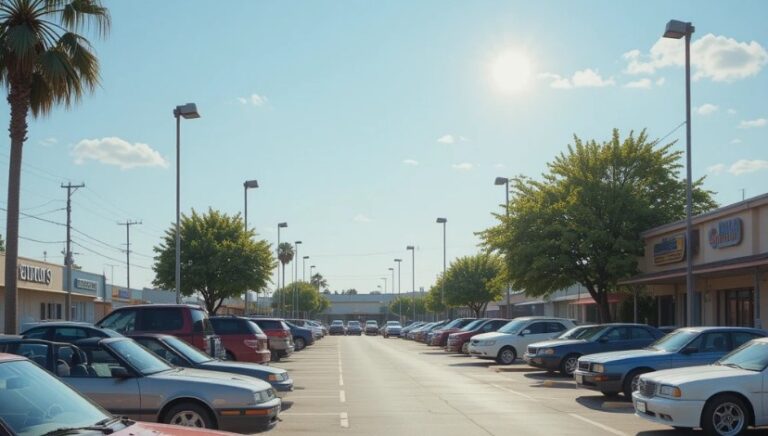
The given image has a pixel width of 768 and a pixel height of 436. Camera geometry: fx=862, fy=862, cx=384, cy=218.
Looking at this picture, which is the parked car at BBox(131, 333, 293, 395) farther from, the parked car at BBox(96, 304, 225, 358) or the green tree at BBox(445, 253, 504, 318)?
the green tree at BBox(445, 253, 504, 318)

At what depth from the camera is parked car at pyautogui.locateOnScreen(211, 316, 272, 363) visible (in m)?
22.3

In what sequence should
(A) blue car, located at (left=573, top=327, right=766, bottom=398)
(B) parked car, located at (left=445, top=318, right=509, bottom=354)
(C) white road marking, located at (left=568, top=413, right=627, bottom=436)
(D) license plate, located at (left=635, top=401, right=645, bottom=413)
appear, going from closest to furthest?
(D) license plate, located at (left=635, top=401, right=645, bottom=413) < (C) white road marking, located at (left=568, top=413, right=627, bottom=436) < (A) blue car, located at (left=573, top=327, right=766, bottom=398) < (B) parked car, located at (left=445, top=318, right=509, bottom=354)

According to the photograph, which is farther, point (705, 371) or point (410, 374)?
point (410, 374)

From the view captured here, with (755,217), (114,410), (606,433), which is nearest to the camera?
(114,410)

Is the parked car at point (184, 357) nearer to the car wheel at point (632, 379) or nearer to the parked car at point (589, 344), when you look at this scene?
the car wheel at point (632, 379)

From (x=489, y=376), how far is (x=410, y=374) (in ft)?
7.74

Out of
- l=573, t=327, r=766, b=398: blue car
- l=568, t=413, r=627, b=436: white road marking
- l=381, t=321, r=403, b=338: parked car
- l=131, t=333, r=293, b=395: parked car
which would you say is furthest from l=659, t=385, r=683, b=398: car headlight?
l=381, t=321, r=403, b=338: parked car

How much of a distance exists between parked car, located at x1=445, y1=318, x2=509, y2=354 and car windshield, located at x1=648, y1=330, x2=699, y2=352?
18722mm

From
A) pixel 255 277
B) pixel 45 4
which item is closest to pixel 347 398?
pixel 45 4

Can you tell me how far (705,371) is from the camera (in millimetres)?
13172

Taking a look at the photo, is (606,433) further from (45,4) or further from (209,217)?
(209,217)

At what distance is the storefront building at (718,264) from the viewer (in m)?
23.5

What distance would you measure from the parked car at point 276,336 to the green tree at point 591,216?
9.03 meters

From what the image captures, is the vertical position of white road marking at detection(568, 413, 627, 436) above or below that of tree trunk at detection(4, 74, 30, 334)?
below
